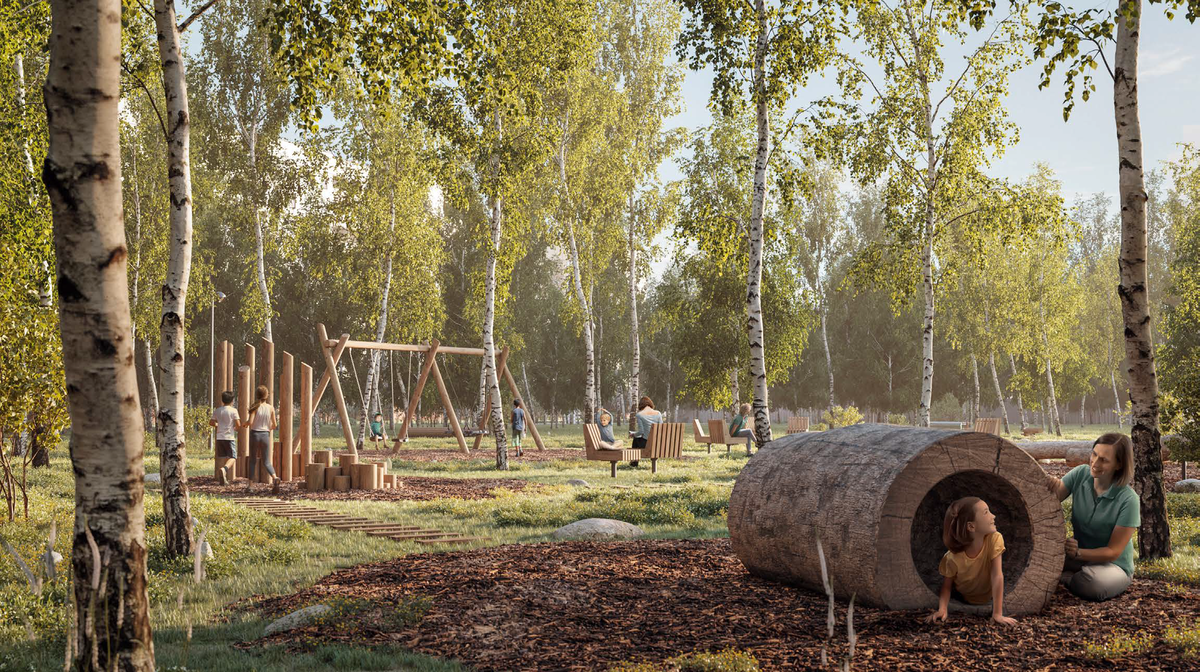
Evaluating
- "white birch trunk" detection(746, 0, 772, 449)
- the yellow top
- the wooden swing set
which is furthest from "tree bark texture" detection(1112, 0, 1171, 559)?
the wooden swing set

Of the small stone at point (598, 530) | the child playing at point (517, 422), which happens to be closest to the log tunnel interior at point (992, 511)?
the small stone at point (598, 530)

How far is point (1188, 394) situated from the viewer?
38.5 ft

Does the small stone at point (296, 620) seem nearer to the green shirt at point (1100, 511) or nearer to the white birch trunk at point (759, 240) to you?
the green shirt at point (1100, 511)

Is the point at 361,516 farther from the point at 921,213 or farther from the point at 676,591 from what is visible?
the point at 921,213

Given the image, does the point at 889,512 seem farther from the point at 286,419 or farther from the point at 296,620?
the point at 286,419

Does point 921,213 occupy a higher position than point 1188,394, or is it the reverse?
point 921,213

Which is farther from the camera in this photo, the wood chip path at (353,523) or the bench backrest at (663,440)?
the bench backrest at (663,440)

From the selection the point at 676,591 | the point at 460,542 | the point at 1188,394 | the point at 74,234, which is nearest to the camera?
the point at 74,234

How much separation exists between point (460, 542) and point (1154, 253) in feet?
200

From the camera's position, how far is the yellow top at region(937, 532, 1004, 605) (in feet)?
19.0

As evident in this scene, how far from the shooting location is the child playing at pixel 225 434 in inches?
616

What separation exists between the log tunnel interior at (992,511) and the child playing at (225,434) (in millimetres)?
12434

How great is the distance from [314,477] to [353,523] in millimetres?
4967

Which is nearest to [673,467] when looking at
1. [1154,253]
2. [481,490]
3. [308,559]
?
[481,490]
